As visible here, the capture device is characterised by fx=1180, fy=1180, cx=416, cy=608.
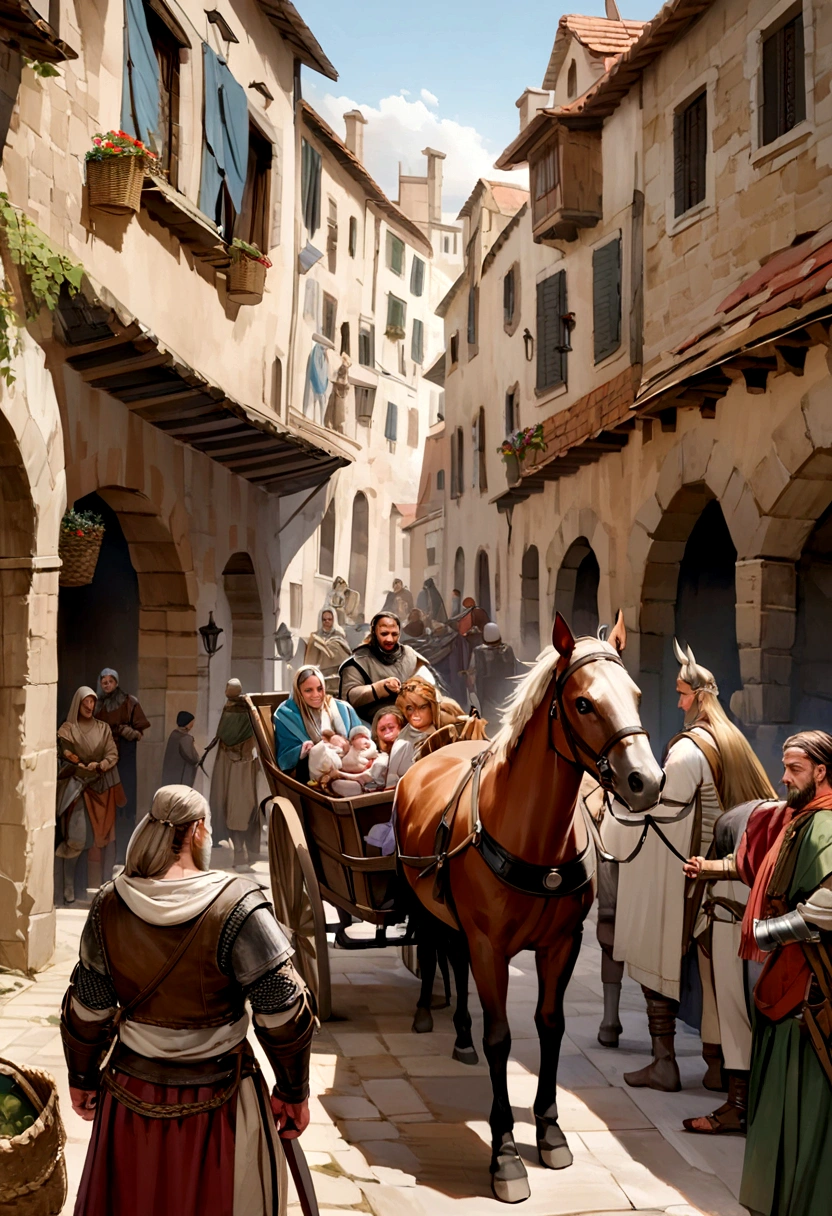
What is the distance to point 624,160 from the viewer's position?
512 inches

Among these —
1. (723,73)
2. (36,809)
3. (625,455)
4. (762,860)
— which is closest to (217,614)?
(625,455)

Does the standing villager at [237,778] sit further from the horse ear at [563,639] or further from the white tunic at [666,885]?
the horse ear at [563,639]

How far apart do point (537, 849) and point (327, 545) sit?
2170 cm

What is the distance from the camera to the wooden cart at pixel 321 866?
6309 mm

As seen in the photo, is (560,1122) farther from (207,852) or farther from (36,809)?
(36,809)

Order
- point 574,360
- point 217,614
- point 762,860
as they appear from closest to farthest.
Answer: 1. point 762,860
2. point 217,614
3. point 574,360

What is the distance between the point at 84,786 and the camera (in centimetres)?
984

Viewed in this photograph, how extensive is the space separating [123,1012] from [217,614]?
1099 cm

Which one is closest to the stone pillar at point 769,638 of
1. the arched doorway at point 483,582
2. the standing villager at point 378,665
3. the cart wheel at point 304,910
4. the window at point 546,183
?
the standing villager at point 378,665

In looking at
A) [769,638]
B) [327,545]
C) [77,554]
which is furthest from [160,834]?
[327,545]

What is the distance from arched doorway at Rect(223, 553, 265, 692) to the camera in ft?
50.3

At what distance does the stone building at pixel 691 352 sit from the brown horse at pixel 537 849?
12.4 feet

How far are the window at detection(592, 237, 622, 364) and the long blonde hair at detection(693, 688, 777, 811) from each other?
8.46 meters

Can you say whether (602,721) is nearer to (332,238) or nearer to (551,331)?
(551,331)
